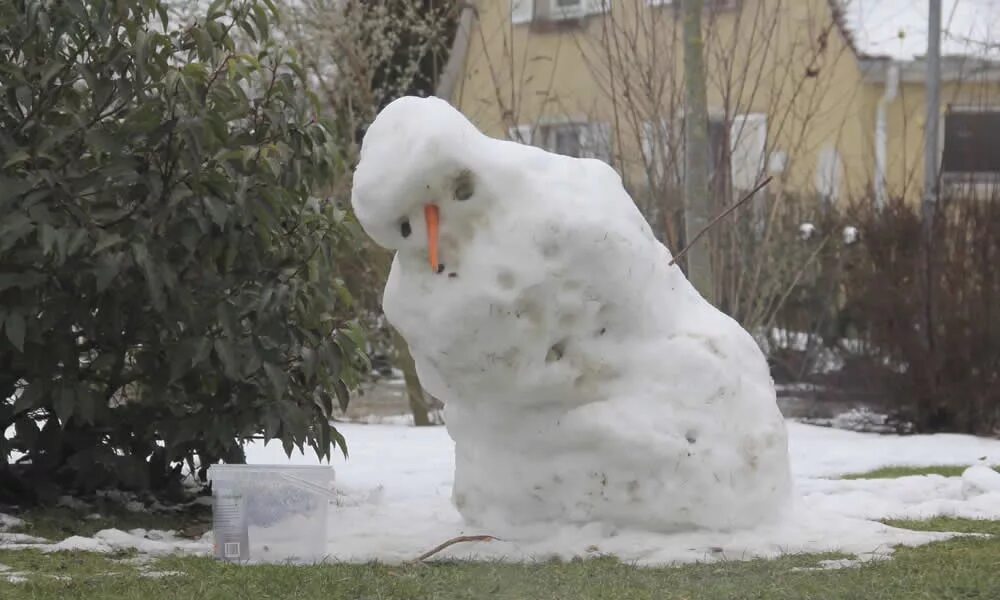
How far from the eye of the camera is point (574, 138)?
11961 mm

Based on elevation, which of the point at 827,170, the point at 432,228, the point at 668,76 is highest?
the point at 668,76

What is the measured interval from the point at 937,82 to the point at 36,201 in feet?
27.3

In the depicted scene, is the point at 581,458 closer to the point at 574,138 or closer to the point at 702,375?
the point at 702,375

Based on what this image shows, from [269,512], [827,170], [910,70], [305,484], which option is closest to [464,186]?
[305,484]

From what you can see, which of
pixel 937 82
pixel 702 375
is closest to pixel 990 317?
pixel 937 82

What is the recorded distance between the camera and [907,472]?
8.36 metres

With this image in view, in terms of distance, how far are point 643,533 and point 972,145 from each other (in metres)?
7.17

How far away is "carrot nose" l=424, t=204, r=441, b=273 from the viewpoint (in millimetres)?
5117

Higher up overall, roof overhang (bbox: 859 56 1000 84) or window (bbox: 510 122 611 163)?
roof overhang (bbox: 859 56 1000 84)

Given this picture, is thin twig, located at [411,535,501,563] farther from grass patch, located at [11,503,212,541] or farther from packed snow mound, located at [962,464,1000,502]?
packed snow mound, located at [962,464,1000,502]

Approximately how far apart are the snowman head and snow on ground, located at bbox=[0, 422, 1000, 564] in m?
1.14

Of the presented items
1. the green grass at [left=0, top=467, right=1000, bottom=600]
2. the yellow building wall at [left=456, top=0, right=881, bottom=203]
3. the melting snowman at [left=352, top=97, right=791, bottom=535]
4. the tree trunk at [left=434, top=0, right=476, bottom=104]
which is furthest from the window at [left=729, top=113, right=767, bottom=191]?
the green grass at [left=0, top=467, right=1000, bottom=600]

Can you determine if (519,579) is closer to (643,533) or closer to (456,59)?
(643,533)

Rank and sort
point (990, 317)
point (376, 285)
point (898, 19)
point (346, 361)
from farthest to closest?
point (898, 19), point (376, 285), point (990, 317), point (346, 361)
